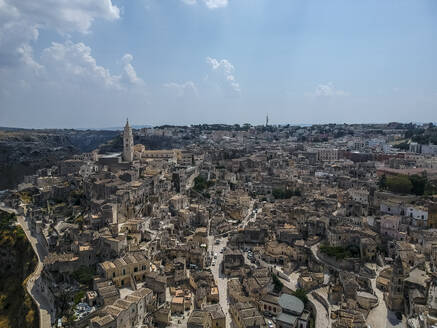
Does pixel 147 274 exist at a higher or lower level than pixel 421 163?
lower

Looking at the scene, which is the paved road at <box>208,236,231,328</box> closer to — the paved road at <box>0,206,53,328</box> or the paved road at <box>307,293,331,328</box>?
the paved road at <box>307,293,331,328</box>

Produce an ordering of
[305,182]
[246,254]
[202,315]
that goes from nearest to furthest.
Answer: [202,315]
[246,254]
[305,182]

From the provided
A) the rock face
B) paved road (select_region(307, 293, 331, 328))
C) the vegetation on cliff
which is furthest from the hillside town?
the rock face

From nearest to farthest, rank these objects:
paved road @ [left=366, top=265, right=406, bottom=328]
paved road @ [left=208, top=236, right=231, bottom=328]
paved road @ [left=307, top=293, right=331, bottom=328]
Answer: paved road @ [left=366, top=265, right=406, bottom=328]
paved road @ [left=307, top=293, right=331, bottom=328]
paved road @ [left=208, top=236, right=231, bottom=328]

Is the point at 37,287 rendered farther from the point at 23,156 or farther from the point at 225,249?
the point at 23,156

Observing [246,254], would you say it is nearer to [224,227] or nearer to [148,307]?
[224,227]

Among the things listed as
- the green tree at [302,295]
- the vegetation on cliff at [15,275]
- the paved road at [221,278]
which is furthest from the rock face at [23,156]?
the green tree at [302,295]

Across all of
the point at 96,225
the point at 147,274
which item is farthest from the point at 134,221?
the point at 147,274

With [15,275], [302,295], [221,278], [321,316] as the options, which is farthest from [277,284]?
[15,275]
